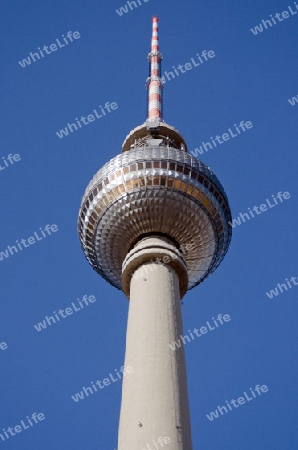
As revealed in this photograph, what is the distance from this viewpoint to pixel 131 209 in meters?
34.9

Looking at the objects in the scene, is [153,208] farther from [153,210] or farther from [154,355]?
[154,355]

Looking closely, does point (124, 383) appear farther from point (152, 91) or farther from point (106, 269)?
point (152, 91)

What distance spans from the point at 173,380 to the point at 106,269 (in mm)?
13426

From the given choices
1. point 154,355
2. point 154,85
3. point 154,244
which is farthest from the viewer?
point 154,85

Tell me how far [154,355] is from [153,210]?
10245mm

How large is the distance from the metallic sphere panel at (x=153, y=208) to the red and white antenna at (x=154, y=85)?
754 centimetres

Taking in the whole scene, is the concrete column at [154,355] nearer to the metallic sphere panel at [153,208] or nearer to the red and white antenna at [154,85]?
the metallic sphere panel at [153,208]

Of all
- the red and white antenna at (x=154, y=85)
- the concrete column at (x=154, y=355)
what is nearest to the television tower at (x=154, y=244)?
the concrete column at (x=154, y=355)

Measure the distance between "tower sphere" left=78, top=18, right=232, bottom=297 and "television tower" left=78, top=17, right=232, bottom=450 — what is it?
2.2 inches

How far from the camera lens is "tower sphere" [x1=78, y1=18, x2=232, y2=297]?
34781mm

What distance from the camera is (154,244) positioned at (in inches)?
1262

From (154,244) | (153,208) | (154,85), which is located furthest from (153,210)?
(154,85)

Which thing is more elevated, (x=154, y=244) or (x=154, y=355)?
(x=154, y=244)

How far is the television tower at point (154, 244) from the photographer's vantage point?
83.8 ft
